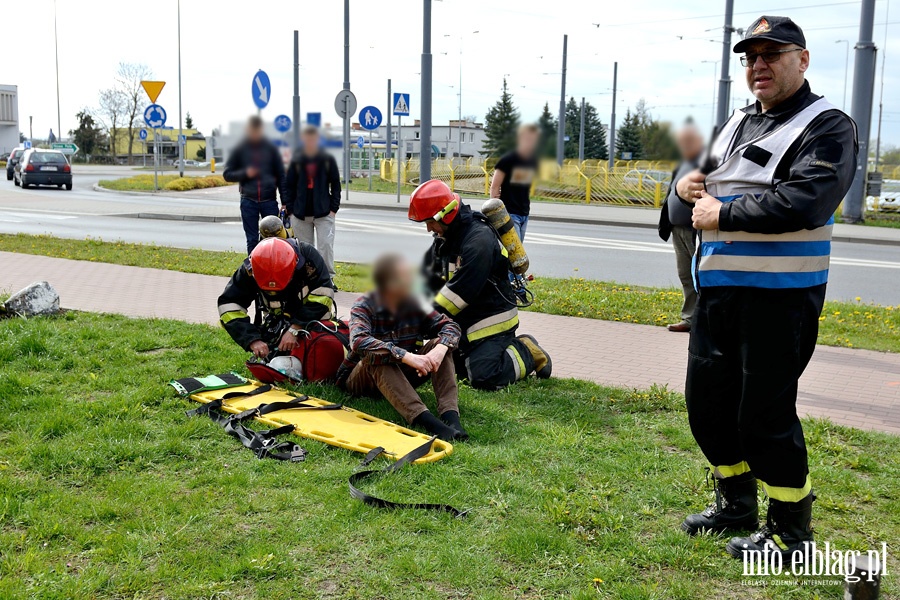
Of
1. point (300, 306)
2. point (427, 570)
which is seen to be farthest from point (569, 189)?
point (300, 306)

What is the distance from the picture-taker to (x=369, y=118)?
1.88 metres

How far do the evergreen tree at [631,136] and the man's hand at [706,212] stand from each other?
1404 mm

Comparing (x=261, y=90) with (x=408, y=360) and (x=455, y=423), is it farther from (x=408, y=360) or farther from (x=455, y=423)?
(x=455, y=423)

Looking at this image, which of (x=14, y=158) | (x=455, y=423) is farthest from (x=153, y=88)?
(x=14, y=158)

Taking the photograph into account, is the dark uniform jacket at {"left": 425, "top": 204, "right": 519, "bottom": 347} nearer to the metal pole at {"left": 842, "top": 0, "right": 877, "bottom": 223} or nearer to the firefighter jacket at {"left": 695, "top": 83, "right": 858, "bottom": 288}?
the firefighter jacket at {"left": 695, "top": 83, "right": 858, "bottom": 288}

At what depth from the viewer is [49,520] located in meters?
4.00

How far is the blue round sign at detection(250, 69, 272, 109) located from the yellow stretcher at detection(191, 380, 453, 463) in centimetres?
354

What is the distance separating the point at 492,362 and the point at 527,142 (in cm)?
464

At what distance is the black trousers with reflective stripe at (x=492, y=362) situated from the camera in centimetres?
647

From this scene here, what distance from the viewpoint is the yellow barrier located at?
2.17 meters

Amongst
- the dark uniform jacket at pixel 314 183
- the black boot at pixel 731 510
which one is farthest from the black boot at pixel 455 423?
the dark uniform jacket at pixel 314 183

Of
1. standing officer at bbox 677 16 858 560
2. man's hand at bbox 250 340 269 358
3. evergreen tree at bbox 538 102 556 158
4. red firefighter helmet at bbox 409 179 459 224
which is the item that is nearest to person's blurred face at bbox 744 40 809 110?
standing officer at bbox 677 16 858 560

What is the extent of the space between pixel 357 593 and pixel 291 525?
71 cm

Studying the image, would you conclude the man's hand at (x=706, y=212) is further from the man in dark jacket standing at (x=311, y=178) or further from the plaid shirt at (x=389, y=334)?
the plaid shirt at (x=389, y=334)
